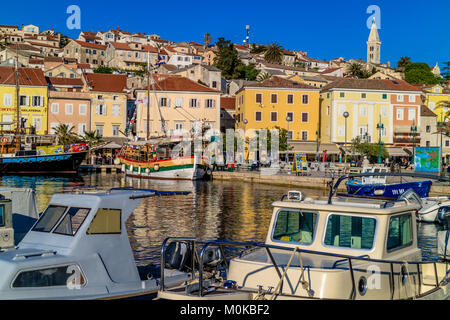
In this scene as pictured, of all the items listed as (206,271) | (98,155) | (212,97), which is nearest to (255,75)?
(212,97)

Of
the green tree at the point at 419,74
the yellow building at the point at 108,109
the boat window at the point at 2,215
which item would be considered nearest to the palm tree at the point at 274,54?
the green tree at the point at 419,74

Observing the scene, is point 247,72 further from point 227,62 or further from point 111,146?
point 111,146

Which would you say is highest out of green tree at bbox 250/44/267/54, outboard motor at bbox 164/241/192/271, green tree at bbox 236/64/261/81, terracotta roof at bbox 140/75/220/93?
green tree at bbox 250/44/267/54

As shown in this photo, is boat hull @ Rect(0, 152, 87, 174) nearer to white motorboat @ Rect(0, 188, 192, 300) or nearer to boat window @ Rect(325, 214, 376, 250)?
white motorboat @ Rect(0, 188, 192, 300)

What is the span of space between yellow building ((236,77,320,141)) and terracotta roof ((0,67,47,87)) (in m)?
26.7

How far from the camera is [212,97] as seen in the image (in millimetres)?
74750

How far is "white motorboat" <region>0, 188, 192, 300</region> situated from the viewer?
9.42m

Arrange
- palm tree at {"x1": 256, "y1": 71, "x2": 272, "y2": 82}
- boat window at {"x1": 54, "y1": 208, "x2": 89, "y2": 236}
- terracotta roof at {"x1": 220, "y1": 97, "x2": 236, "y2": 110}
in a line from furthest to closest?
palm tree at {"x1": 256, "y1": 71, "x2": 272, "y2": 82}, terracotta roof at {"x1": 220, "y1": 97, "x2": 236, "y2": 110}, boat window at {"x1": 54, "y1": 208, "x2": 89, "y2": 236}

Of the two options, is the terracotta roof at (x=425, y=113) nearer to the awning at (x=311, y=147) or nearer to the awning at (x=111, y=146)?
the awning at (x=311, y=147)

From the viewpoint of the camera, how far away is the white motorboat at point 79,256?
30.9ft

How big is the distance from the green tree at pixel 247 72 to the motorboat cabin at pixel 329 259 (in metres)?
109

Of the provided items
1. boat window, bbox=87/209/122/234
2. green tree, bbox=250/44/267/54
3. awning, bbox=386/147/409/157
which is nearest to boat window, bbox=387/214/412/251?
boat window, bbox=87/209/122/234
